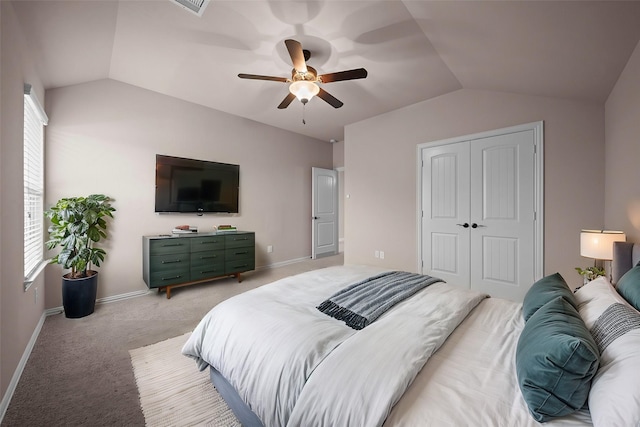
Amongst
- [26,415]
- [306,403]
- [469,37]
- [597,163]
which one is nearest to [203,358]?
[306,403]

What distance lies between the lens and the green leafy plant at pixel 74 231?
2697 mm

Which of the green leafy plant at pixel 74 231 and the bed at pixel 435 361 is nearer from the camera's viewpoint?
the bed at pixel 435 361

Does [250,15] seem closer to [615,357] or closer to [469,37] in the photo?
[469,37]

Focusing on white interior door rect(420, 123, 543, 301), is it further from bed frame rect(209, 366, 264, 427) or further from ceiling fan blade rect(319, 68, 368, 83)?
→ bed frame rect(209, 366, 264, 427)

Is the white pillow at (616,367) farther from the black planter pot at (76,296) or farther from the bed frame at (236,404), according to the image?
the black planter pot at (76,296)

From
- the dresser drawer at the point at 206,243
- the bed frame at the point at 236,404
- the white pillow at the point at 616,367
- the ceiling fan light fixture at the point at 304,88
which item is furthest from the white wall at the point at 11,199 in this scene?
the white pillow at the point at 616,367

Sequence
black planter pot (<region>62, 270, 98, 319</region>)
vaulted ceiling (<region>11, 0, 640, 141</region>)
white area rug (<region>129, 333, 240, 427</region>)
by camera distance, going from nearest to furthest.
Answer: white area rug (<region>129, 333, 240, 427</region>) < vaulted ceiling (<region>11, 0, 640, 141</region>) < black planter pot (<region>62, 270, 98, 319</region>)

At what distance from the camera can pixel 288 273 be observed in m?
4.65

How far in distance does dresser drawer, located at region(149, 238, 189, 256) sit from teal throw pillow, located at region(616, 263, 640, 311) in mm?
3934

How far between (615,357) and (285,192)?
486 centimetres

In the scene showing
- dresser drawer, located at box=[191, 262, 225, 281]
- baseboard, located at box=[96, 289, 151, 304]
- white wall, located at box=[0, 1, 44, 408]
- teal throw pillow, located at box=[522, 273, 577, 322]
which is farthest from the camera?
dresser drawer, located at box=[191, 262, 225, 281]

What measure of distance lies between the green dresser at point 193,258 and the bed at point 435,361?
6.91 feet

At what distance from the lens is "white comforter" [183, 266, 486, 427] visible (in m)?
0.89

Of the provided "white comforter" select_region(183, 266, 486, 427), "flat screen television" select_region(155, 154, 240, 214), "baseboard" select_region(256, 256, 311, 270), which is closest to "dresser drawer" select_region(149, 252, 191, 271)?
"flat screen television" select_region(155, 154, 240, 214)
